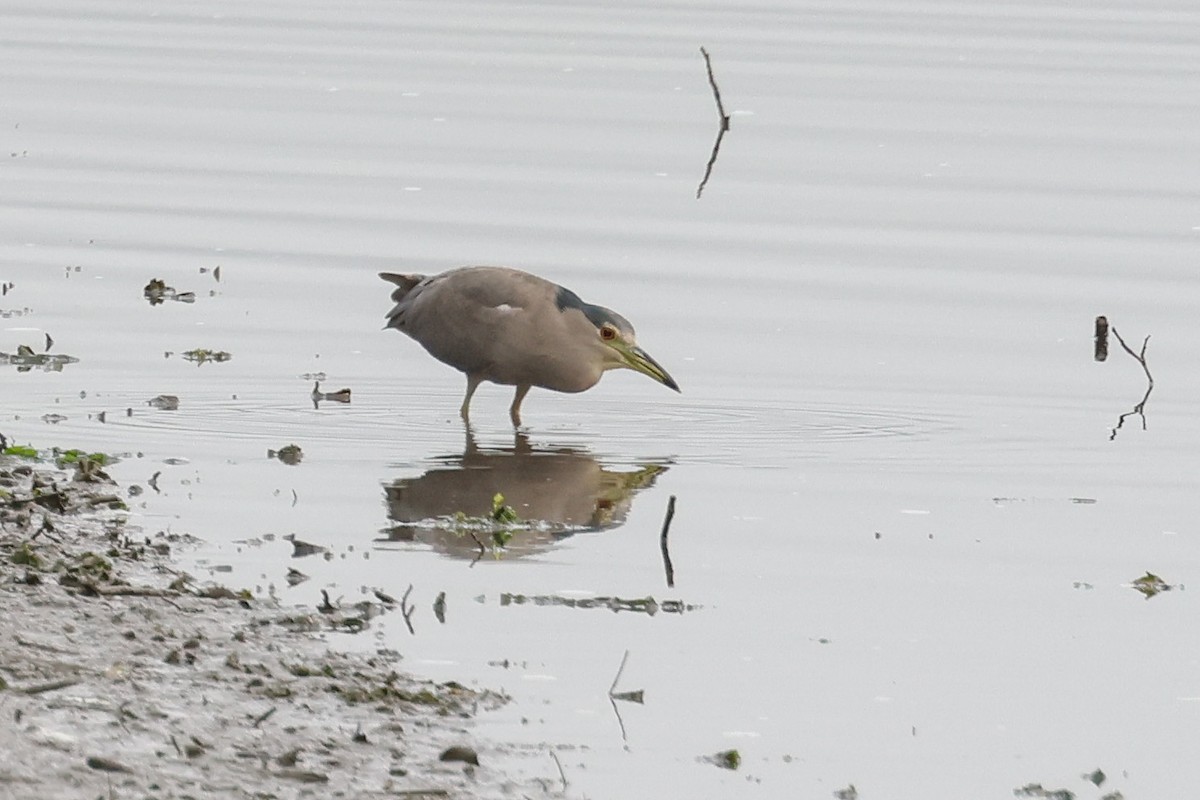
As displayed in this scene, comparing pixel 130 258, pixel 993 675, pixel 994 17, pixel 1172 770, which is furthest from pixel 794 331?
pixel 994 17

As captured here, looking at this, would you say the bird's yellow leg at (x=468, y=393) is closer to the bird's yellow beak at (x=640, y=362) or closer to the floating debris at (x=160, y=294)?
the bird's yellow beak at (x=640, y=362)

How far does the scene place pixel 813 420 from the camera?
12.2 metres

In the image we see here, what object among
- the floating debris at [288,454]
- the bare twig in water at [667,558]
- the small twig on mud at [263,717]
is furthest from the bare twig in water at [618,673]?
the floating debris at [288,454]

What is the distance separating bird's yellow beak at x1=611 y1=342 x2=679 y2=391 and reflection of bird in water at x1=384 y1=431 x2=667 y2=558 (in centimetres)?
75

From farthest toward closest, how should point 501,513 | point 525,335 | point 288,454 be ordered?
point 525,335 → point 288,454 → point 501,513

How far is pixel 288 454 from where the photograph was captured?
35.6 feet

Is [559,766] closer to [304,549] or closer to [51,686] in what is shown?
[51,686]

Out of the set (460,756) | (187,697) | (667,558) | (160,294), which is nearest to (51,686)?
(187,697)

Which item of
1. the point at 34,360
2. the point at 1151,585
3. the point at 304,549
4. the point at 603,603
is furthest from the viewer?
the point at 34,360

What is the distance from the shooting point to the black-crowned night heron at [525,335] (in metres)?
11.9

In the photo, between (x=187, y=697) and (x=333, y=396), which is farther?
(x=333, y=396)

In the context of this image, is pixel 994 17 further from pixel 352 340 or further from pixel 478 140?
pixel 352 340

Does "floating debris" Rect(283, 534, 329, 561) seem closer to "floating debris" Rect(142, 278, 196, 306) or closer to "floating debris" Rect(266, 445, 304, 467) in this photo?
"floating debris" Rect(266, 445, 304, 467)

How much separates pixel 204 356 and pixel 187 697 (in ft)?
21.6
